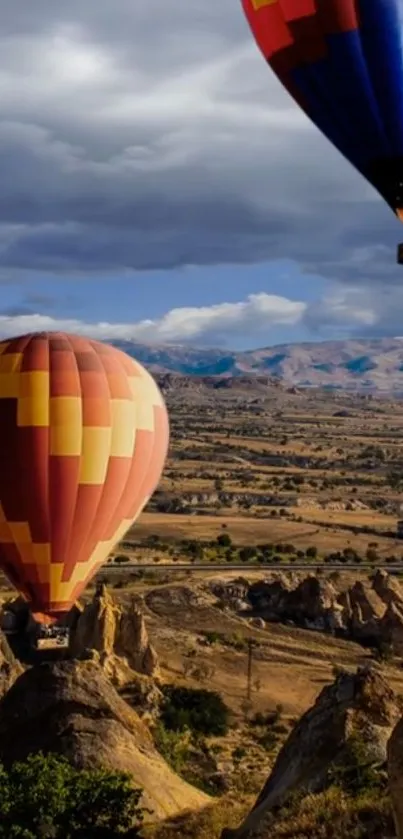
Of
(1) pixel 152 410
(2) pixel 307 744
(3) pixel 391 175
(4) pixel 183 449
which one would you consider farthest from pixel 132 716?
(4) pixel 183 449

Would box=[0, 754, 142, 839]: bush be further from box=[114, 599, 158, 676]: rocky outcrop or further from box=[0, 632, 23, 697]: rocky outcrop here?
box=[114, 599, 158, 676]: rocky outcrop

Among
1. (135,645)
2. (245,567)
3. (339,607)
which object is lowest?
(245,567)

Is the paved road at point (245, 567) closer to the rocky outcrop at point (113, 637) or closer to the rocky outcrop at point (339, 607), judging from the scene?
the rocky outcrop at point (339, 607)

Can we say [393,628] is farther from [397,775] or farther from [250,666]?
[397,775]

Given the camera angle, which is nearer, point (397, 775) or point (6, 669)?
point (397, 775)

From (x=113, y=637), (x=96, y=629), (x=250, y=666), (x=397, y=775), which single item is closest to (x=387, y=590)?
(x=250, y=666)

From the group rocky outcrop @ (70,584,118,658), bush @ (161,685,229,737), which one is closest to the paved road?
rocky outcrop @ (70,584,118,658)

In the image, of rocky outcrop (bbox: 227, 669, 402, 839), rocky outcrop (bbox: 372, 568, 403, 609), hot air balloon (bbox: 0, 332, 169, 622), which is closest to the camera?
rocky outcrop (bbox: 227, 669, 402, 839)

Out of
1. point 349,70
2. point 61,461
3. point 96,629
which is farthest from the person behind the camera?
point 96,629
